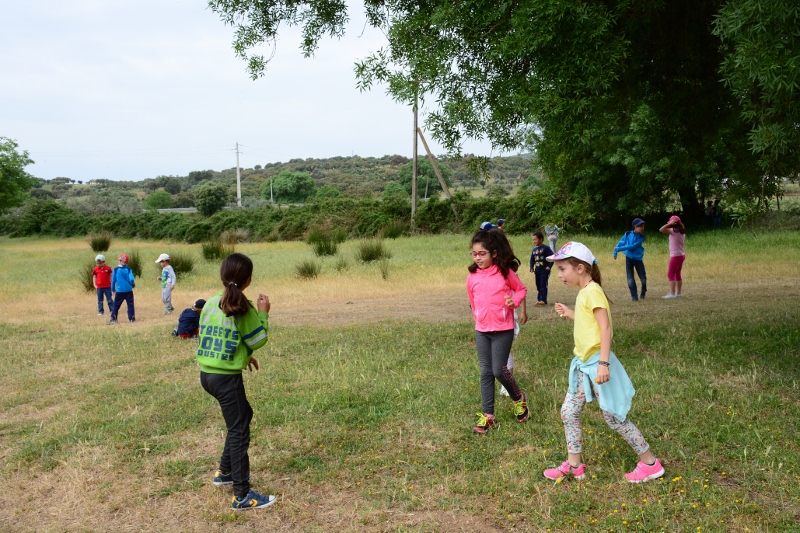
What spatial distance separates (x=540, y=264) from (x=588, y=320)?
8.01 m

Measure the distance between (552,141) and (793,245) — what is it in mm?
18532

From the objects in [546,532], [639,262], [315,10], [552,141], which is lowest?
[546,532]

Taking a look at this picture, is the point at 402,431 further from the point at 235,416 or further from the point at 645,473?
the point at 645,473

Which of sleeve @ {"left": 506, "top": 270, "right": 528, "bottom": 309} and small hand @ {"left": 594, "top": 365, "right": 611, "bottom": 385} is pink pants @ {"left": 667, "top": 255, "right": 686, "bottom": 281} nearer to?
sleeve @ {"left": 506, "top": 270, "right": 528, "bottom": 309}

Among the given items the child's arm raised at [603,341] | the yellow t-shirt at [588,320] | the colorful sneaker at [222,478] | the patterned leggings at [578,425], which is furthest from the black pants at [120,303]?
the child's arm raised at [603,341]

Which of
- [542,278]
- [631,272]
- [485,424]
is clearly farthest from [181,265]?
[485,424]

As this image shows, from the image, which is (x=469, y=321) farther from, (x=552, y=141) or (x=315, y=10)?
(x=315, y=10)

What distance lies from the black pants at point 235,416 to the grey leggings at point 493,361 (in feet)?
6.50

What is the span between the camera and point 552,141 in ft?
24.3

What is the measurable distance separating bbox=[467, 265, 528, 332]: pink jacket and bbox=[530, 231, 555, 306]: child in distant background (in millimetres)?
6573

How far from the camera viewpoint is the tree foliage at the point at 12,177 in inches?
1937

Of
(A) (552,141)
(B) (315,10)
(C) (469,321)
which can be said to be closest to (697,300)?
(C) (469,321)

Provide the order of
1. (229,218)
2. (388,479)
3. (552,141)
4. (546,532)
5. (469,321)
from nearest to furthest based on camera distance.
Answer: (546,532) < (388,479) < (552,141) < (469,321) < (229,218)

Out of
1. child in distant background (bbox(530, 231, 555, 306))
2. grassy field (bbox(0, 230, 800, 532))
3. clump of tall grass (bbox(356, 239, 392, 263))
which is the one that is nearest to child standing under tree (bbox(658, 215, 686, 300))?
grassy field (bbox(0, 230, 800, 532))
